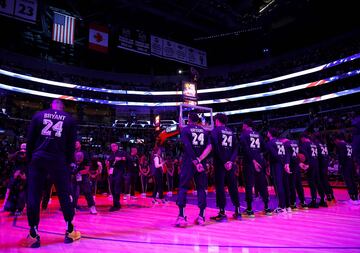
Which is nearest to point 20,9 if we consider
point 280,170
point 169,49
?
point 169,49

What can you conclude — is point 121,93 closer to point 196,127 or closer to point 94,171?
point 94,171

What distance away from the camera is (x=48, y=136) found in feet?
11.7

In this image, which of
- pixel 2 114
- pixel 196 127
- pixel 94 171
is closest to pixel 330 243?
pixel 196 127

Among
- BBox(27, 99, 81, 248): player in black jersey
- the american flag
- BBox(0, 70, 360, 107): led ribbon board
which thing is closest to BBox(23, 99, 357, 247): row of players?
BBox(27, 99, 81, 248): player in black jersey

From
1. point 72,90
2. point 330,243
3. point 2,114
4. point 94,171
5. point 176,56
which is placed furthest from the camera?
point 72,90

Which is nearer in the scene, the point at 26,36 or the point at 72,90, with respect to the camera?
the point at 26,36

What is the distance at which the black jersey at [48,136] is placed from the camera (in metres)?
3.53

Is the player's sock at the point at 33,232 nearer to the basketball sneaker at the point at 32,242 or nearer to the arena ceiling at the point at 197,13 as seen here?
the basketball sneaker at the point at 32,242

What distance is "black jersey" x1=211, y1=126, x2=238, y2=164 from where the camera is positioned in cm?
529

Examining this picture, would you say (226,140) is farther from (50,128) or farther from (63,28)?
(63,28)

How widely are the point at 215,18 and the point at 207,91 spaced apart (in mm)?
20763

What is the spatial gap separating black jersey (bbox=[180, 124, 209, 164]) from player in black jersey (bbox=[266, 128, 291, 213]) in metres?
1.82

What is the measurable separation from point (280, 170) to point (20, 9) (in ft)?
33.1

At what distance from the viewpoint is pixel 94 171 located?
25.8 feet
